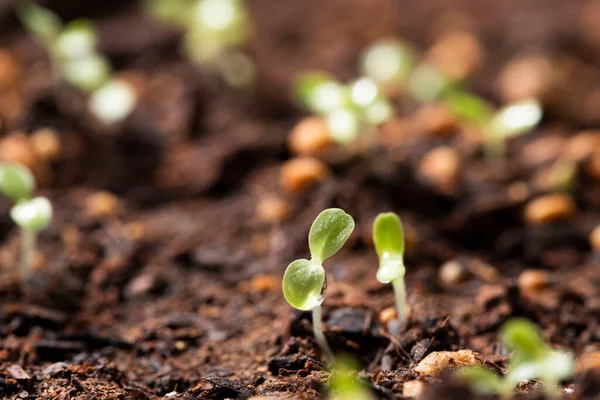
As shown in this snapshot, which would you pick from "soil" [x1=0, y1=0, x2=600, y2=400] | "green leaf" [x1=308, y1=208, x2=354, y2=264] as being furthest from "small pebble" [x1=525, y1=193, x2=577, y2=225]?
"green leaf" [x1=308, y1=208, x2=354, y2=264]

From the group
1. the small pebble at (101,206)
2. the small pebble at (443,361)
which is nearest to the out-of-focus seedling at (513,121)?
the small pebble at (443,361)

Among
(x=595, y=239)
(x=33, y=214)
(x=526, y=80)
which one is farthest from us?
(x=526, y=80)

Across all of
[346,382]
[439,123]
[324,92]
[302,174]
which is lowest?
[346,382]

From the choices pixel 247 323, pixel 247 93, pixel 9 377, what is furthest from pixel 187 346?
pixel 247 93

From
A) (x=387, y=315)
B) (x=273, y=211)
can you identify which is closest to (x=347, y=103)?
(x=273, y=211)

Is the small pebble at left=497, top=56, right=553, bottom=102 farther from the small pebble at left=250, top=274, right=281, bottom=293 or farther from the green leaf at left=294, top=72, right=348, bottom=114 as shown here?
the small pebble at left=250, top=274, right=281, bottom=293

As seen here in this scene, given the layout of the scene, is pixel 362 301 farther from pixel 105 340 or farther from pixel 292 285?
pixel 105 340

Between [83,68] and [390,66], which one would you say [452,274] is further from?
[83,68]

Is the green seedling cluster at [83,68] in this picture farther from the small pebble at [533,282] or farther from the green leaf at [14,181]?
the small pebble at [533,282]
